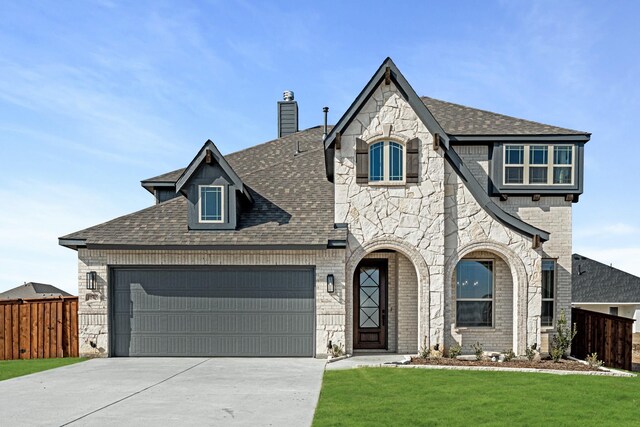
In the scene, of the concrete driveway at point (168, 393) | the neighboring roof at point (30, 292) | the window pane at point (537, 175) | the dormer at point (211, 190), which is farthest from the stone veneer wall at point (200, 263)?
the neighboring roof at point (30, 292)

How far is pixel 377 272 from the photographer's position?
15680 millimetres

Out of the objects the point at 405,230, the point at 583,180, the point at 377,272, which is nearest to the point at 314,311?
the point at 377,272

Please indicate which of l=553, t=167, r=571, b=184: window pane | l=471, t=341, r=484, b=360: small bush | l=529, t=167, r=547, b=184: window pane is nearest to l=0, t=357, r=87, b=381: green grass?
l=471, t=341, r=484, b=360: small bush

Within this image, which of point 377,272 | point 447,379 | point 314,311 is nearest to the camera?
point 447,379

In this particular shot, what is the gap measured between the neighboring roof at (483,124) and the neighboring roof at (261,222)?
479cm

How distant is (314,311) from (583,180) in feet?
32.7

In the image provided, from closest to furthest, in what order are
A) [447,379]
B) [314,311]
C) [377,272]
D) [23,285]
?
[447,379] < [314,311] < [377,272] < [23,285]

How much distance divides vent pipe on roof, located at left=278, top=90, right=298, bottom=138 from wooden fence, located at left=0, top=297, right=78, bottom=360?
13.0 m

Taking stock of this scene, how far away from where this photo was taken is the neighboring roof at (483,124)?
16.3 m

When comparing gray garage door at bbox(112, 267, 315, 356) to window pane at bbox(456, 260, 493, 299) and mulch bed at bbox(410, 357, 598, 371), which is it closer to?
mulch bed at bbox(410, 357, 598, 371)

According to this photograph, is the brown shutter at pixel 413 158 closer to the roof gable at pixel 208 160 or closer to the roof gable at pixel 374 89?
the roof gable at pixel 374 89

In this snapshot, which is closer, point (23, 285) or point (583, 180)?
point (583, 180)

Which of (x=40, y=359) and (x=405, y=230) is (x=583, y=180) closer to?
(x=405, y=230)

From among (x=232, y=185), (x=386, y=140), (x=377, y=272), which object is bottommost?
(x=377, y=272)
